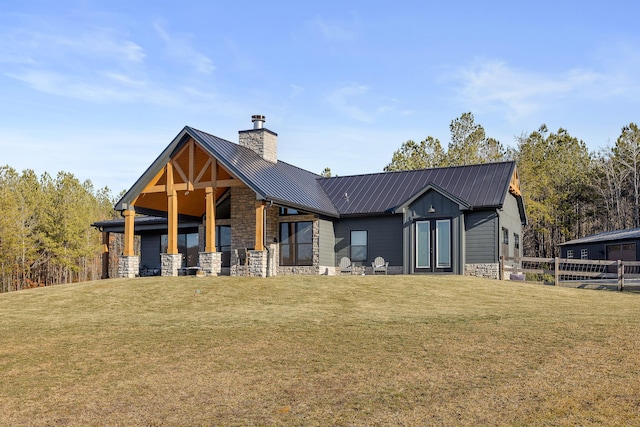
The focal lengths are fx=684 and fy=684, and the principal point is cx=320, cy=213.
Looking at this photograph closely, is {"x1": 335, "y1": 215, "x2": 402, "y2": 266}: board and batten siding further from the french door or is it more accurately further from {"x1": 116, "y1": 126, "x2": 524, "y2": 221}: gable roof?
the french door

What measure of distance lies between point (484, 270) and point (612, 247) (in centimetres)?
1227

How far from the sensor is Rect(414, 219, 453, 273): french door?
26281 millimetres

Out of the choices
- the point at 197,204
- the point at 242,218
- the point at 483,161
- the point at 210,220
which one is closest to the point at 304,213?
the point at 242,218

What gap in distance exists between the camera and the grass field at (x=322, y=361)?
30.0 feet

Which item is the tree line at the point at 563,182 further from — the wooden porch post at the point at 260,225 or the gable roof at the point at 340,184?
the wooden porch post at the point at 260,225

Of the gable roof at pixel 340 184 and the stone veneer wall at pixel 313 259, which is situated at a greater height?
the gable roof at pixel 340 184

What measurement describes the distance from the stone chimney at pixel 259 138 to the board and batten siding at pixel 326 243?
3896mm

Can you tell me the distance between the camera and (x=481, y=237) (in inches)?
1036

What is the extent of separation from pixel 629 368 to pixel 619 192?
139 feet

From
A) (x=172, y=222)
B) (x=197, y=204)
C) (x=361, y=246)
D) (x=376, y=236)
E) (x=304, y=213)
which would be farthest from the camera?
(x=197, y=204)

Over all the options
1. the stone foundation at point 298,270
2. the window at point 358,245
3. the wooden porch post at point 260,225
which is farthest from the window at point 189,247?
the wooden porch post at point 260,225

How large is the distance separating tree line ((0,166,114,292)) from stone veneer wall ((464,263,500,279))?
30.8 m

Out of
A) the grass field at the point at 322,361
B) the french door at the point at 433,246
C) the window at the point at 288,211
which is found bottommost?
the grass field at the point at 322,361

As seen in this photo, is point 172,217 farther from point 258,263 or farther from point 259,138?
point 259,138
